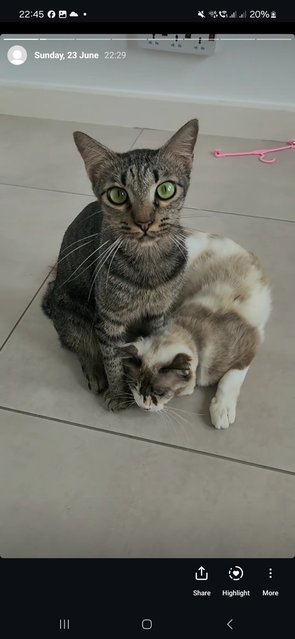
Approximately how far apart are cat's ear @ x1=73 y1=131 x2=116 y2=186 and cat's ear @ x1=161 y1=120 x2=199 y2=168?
0.11 meters

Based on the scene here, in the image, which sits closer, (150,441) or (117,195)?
(117,195)

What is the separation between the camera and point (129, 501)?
3.31 ft

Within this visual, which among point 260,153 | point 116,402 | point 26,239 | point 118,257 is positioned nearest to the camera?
point 118,257

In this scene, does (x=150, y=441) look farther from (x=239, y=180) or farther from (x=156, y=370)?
(x=239, y=180)

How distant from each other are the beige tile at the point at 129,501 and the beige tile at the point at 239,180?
2.95ft

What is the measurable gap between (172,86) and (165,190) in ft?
3.68

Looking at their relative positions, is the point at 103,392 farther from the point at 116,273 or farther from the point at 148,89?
the point at 148,89

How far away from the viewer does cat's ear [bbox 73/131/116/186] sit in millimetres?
935

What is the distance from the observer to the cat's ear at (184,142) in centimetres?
93

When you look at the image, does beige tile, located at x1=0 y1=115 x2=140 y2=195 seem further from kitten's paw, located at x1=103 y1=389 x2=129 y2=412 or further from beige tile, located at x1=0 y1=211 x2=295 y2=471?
kitten's paw, located at x1=103 y1=389 x2=129 y2=412

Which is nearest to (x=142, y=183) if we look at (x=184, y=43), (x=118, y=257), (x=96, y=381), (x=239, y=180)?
(x=118, y=257)

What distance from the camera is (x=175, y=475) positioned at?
1042mm

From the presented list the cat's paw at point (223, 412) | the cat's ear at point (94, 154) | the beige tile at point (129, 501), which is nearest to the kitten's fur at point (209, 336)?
the cat's paw at point (223, 412)
